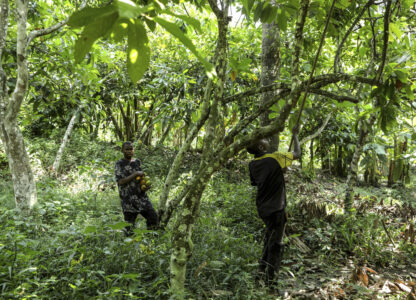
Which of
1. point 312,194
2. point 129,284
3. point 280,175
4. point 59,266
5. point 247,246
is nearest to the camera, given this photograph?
point 129,284

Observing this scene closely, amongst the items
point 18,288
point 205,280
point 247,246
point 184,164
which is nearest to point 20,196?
point 18,288

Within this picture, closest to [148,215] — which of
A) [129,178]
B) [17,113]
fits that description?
[129,178]

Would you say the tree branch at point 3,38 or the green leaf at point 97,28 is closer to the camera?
the green leaf at point 97,28

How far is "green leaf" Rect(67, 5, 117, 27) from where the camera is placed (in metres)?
0.69

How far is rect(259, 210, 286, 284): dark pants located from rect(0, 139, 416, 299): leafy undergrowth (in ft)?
0.51

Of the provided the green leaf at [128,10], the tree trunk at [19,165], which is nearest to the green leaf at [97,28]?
the green leaf at [128,10]

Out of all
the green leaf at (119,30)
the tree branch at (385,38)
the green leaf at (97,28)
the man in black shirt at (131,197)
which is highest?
the tree branch at (385,38)

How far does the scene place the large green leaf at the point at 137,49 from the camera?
733 mm

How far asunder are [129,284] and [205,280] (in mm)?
800

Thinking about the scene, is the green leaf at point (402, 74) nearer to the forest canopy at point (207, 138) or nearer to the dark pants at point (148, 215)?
the forest canopy at point (207, 138)

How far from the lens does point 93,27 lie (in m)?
0.69

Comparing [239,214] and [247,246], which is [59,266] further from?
[239,214]

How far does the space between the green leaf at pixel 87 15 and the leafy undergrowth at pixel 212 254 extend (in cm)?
181

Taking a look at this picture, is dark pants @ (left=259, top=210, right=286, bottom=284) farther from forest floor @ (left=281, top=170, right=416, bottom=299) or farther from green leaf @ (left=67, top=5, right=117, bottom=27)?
green leaf @ (left=67, top=5, right=117, bottom=27)
